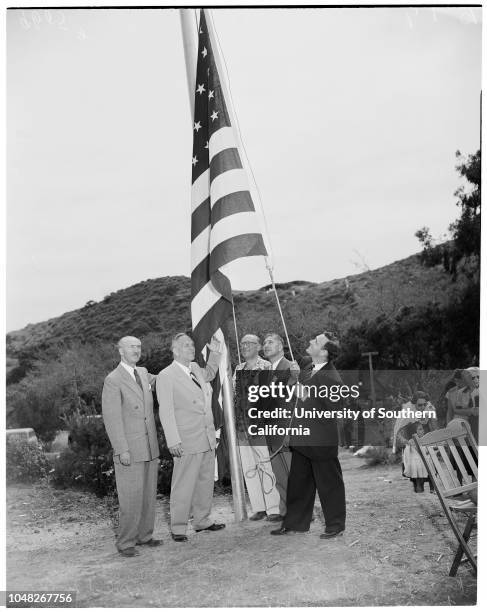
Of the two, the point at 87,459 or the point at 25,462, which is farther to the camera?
the point at 87,459

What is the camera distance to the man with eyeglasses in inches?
214

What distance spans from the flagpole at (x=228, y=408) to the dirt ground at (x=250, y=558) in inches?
4.6

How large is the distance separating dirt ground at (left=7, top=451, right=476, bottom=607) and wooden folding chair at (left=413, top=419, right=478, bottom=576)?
0.23 m

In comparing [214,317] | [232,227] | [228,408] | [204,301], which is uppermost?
[232,227]

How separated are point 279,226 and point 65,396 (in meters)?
1.82

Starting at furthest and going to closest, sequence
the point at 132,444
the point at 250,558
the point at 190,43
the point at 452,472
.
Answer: the point at 190,43
the point at 132,444
the point at 250,558
the point at 452,472

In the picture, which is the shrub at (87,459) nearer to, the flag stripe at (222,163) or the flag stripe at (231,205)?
the flag stripe at (231,205)

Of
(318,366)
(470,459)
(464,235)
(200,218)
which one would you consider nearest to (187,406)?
(318,366)

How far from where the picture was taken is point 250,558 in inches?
205

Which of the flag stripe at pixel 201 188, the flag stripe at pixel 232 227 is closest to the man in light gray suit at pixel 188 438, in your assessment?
the flag stripe at pixel 232 227

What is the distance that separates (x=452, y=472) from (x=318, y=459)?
2.78 feet

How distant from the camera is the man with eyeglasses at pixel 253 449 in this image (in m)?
5.43

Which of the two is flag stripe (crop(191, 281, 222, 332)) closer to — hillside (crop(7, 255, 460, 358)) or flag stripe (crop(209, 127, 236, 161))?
hillside (crop(7, 255, 460, 358))

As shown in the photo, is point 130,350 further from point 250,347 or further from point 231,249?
point 231,249
